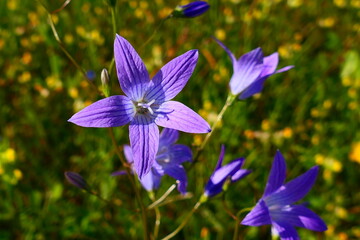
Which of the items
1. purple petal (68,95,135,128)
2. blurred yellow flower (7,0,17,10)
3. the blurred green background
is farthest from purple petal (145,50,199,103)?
blurred yellow flower (7,0,17,10)

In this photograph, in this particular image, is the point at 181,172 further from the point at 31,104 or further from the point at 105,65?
the point at 105,65

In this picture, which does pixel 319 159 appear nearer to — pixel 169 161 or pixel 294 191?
pixel 294 191

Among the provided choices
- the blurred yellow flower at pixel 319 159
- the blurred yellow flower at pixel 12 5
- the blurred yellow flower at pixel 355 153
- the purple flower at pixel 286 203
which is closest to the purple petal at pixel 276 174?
the purple flower at pixel 286 203

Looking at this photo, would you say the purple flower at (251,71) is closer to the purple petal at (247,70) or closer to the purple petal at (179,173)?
the purple petal at (247,70)

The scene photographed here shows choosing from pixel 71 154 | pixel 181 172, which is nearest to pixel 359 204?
pixel 181 172

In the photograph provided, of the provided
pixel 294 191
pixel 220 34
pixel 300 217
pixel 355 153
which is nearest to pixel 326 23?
pixel 220 34
